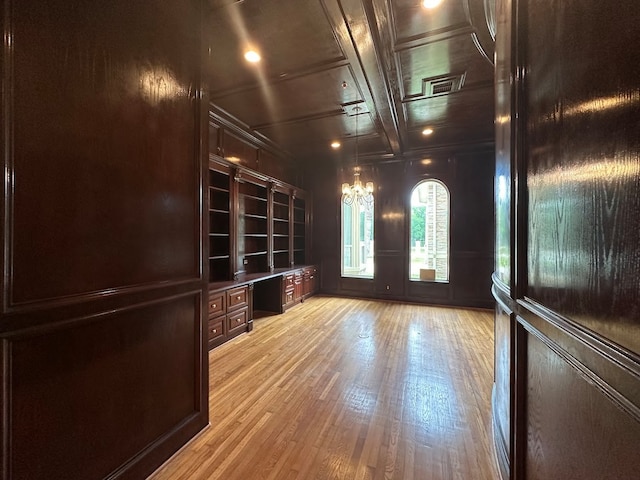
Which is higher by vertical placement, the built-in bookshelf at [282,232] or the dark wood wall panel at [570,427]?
the built-in bookshelf at [282,232]

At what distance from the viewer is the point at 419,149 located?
6.06 metres

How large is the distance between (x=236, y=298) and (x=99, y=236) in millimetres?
2773

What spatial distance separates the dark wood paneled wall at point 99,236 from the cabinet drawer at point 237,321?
1876 mm

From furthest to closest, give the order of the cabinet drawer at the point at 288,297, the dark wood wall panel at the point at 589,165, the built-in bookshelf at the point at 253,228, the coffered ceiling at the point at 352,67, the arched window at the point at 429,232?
the arched window at the point at 429,232 → the cabinet drawer at the point at 288,297 → the built-in bookshelf at the point at 253,228 → the coffered ceiling at the point at 352,67 → the dark wood wall panel at the point at 589,165

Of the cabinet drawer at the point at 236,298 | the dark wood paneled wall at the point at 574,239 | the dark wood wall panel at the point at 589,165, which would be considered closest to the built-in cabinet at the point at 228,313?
the cabinet drawer at the point at 236,298

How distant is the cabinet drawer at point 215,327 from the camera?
3535 millimetres

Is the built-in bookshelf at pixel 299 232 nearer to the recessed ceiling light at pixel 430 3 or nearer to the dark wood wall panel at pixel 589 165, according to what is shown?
the recessed ceiling light at pixel 430 3

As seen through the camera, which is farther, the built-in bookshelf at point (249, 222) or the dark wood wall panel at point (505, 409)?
the built-in bookshelf at point (249, 222)

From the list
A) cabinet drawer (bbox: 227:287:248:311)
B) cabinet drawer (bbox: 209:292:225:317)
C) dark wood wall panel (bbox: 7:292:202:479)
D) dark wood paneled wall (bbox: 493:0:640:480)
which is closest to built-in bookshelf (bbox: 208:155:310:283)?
cabinet drawer (bbox: 227:287:248:311)

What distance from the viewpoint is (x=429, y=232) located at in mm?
6238

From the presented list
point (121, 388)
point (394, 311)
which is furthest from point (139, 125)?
point (394, 311)

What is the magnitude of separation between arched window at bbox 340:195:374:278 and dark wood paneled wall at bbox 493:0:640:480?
5.33 meters

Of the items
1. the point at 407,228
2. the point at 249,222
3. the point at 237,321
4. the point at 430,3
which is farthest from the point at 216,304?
the point at 407,228

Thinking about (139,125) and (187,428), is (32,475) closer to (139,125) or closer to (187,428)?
(187,428)
